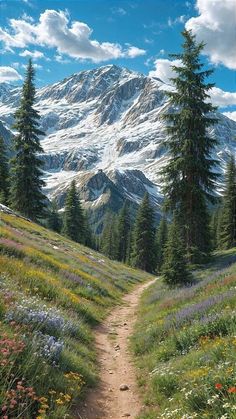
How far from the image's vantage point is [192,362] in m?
7.29

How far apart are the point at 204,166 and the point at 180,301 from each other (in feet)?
46.9

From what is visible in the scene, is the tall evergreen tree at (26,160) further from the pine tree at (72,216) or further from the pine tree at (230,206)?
the pine tree at (230,206)

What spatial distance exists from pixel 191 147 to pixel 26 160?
2320 cm

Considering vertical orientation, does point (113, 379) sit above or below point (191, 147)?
below

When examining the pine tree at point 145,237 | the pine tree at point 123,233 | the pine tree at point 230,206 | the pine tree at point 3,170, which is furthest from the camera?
the pine tree at point 123,233

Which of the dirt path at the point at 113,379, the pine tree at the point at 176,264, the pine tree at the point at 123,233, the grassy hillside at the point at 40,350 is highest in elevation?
the pine tree at the point at 123,233

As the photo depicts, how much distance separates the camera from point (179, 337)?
898 centimetres

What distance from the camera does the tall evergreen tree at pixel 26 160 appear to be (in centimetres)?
4312

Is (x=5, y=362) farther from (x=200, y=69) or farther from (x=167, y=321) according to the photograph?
(x=200, y=69)

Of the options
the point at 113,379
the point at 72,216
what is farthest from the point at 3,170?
the point at 113,379

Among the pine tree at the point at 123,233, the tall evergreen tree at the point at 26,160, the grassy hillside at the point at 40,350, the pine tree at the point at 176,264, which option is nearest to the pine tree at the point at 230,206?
the tall evergreen tree at the point at 26,160

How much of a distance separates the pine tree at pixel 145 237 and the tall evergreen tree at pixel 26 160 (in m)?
27.2

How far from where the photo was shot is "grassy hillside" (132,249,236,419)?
5.45m

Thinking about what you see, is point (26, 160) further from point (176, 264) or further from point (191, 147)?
point (176, 264)
